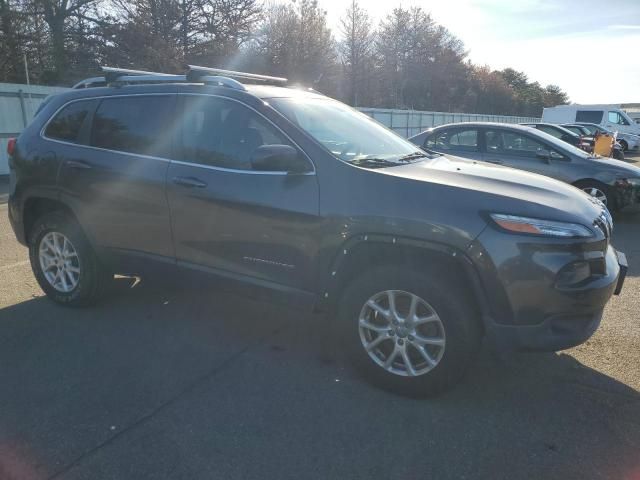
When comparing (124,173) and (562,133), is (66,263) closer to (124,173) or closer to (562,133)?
(124,173)

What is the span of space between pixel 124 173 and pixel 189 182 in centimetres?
67

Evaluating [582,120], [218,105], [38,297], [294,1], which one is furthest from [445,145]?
[294,1]

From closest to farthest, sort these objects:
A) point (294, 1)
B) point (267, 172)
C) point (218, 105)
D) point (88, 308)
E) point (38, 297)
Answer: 1. point (267, 172)
2. point (218, 105)
3. point (88, 308)
4. point (38, 297)
5. point (294, 1)

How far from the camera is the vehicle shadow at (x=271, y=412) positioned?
2.53m

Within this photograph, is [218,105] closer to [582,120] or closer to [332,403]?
[332,403]

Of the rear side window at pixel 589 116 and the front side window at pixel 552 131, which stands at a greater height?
the rear side window at pixel 589 116

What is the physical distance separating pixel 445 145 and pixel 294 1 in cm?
2933

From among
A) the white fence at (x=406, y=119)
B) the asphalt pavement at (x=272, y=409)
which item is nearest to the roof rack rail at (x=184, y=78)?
the asphalt pavement at (x=272, y=409)

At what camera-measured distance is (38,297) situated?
15.6ft

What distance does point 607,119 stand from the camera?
1011 inches

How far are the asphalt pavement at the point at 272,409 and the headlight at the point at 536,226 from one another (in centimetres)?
106

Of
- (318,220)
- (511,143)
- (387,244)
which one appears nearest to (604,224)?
(387,244)

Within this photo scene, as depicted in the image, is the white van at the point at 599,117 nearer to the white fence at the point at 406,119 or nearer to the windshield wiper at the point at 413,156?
the white fence at the point at 406,119

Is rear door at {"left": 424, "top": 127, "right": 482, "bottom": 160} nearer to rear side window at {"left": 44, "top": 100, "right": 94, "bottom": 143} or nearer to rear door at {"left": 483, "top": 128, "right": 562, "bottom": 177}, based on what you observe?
rear door at {"left": 483, "top": 128, "right": 562, "bottom": 177}
